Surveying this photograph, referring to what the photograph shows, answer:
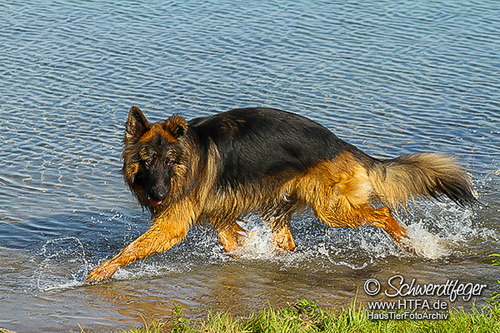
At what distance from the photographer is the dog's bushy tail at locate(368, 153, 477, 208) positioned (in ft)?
22.4

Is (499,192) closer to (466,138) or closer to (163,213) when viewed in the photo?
(466,138)

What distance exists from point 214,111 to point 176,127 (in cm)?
539

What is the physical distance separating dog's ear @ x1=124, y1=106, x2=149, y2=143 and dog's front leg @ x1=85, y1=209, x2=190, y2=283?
881 millimetres

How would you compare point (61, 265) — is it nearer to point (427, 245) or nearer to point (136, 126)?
point (136, 126)

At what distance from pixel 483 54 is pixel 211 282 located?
10.9 m

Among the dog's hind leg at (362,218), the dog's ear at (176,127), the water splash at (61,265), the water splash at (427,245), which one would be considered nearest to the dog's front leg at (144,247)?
the water splash at (61,265)

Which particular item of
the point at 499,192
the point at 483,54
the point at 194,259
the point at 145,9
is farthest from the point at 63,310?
the point at 145,9

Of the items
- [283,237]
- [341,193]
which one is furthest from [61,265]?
[341,193]

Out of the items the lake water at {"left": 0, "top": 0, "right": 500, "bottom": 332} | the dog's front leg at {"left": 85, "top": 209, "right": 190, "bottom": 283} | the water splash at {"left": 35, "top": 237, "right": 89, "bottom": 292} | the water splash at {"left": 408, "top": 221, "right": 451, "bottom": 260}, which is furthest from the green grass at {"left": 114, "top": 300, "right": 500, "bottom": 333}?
the water splash at {"left": 408, "top": 221, "right": 451, "bottom": 260}

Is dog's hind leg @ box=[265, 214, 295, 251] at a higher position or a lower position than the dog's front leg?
lower

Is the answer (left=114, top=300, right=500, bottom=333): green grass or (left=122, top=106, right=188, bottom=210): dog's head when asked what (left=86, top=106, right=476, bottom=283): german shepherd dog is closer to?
(left=122, top=106, right=188, bottom=210): dog's head

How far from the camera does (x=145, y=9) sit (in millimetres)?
18156

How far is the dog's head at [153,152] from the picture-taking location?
5883 mm

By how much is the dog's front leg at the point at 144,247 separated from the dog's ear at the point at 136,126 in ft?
2.89
